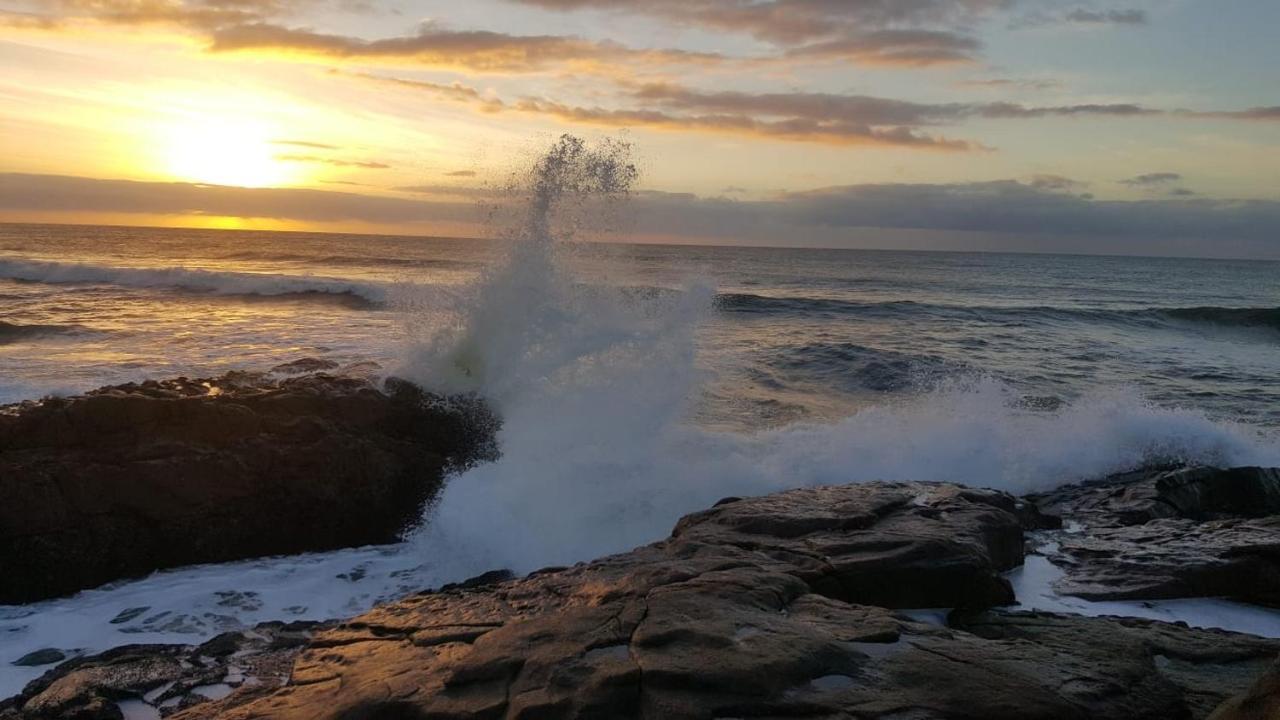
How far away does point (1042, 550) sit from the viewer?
627 centimetres

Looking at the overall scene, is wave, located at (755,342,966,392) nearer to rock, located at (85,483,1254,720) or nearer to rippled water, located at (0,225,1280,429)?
rippled water, located at (0,225,1280,429)

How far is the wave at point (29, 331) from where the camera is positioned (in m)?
17.4

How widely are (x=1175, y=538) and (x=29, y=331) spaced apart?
21149 mm

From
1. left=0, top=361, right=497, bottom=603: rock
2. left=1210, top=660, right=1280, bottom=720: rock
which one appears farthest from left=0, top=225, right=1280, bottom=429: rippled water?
left=1210, top=660, right=1280, bottom=720: rock

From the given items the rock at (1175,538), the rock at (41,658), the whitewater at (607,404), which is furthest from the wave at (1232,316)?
the rock at (41,658)

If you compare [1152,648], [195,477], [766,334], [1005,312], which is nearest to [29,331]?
[195,477]

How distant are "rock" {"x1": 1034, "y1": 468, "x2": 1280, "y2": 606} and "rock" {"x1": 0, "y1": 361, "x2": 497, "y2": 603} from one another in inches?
219

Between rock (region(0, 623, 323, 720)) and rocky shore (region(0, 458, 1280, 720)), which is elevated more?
rocky shore (region(0, 458, 1280, 720))

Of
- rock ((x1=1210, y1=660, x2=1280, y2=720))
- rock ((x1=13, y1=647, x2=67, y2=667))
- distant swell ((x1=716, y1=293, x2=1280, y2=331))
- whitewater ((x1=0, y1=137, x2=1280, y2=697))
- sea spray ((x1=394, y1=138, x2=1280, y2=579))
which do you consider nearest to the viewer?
rock ((x1=1210, y1=660, x2=1280, y2=720))

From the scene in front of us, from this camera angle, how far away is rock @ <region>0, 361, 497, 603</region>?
20.7ft

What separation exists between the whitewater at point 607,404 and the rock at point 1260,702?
2.54 m

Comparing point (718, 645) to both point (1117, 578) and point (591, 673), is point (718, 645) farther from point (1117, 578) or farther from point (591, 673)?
point (1117, 578)

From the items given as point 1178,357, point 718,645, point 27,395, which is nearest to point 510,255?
point 27,395

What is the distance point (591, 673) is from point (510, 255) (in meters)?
8.05
